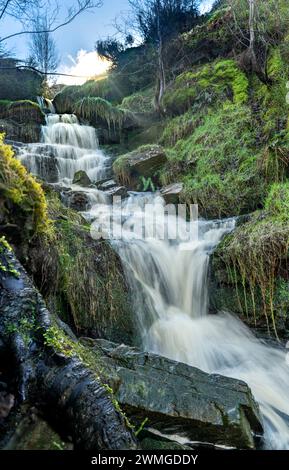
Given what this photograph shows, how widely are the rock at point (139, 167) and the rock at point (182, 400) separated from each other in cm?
569

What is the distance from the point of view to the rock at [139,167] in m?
8.23

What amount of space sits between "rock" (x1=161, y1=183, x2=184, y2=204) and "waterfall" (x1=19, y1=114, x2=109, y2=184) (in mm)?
2669

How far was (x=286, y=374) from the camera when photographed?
3.87 meters

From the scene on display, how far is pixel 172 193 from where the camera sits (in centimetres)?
701

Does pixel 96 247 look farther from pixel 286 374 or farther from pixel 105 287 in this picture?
pixel 286 374

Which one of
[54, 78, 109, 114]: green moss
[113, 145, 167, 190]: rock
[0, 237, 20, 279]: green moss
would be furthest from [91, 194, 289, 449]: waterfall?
[54, 78, 109, 114]: green moss

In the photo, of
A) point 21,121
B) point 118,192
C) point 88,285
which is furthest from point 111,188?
point 21,121

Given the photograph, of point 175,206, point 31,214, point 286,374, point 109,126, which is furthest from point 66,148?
point 286,374

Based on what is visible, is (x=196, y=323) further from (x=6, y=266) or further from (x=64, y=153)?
(x=64, y=153)

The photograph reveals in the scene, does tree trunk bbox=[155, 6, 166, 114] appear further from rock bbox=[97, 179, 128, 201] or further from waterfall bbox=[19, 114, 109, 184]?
rock bbox=[97, 179, 128, 201]

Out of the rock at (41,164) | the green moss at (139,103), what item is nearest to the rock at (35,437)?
the rock at (41,164)

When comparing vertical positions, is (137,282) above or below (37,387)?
below
